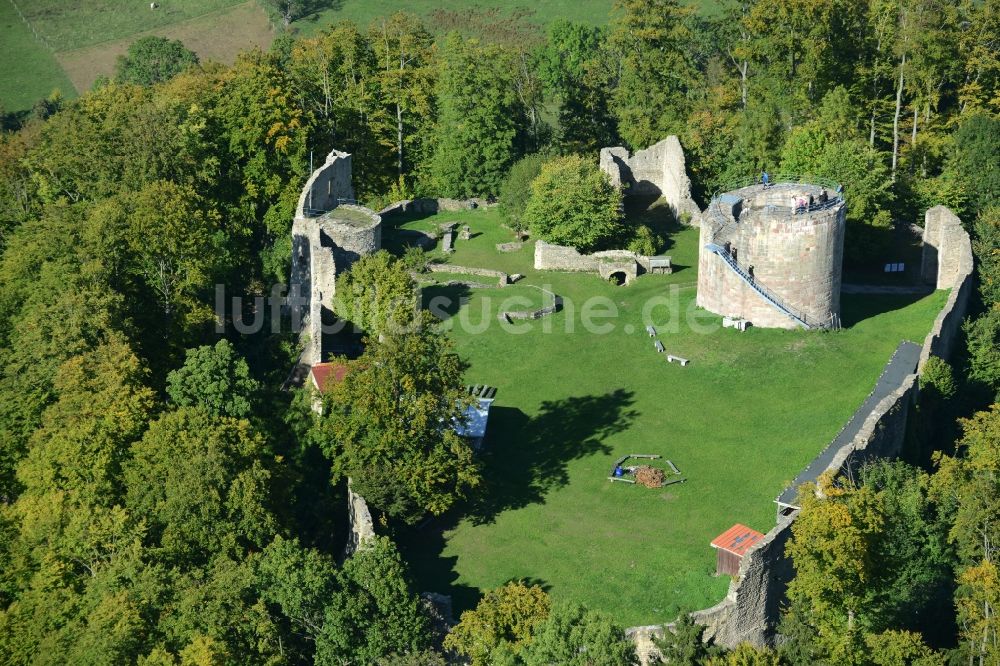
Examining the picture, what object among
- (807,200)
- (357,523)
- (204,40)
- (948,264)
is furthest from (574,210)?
(204,40)

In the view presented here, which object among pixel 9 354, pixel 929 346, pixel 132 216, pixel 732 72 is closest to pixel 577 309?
pixel 929 346

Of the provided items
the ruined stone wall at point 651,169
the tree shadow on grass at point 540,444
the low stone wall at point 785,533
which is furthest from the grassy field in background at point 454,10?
the tree shadow on grass at point 540,444

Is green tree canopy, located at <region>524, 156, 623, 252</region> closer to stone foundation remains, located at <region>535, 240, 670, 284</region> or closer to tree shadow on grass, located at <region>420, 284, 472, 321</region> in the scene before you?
stone foundation remains, located at <region>535, 240, 670, 284</region>

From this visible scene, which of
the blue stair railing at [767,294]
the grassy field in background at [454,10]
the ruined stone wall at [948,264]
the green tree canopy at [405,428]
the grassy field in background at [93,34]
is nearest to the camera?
the green tree canopy at [405,428]

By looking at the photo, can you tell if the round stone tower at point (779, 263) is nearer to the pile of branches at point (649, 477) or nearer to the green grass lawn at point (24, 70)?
the pile of branches at point (649, 477)

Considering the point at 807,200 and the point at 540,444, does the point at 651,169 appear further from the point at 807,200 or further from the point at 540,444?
the point at 540,444

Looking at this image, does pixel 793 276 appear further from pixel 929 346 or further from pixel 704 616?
pixel 704 616

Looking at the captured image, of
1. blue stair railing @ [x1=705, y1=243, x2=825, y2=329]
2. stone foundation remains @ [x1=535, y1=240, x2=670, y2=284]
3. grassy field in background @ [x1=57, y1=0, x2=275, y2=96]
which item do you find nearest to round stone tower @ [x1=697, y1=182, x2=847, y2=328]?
blue stair railing @ [x1=705, y1=243, x2=825, y2=329]
